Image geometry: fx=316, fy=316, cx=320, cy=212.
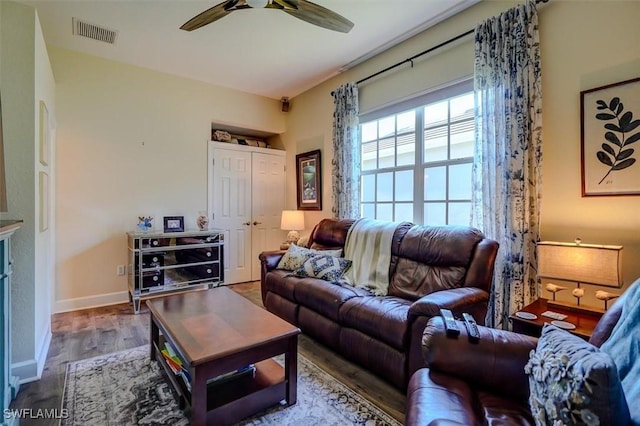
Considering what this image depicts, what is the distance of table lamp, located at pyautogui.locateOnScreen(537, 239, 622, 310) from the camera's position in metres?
1.74

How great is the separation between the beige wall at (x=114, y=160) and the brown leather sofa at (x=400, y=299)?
2043 millimetres

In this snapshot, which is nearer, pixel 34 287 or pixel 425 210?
pixel 34 287

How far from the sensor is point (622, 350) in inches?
41.2

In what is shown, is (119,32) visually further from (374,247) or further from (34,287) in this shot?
(374,247)

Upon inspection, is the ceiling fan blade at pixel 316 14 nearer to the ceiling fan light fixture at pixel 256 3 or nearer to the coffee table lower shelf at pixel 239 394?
the ceiling fan light fixture at pixel 256 3

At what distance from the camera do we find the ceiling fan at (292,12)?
6.95 feet

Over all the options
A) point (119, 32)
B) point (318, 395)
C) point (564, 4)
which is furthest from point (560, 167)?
point (119, 32)

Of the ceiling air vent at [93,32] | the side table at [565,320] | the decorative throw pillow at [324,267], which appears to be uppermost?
the ceiling air vent at [93,32]

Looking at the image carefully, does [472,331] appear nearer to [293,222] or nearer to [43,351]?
[43,351]

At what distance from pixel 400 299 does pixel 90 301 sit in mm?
3475

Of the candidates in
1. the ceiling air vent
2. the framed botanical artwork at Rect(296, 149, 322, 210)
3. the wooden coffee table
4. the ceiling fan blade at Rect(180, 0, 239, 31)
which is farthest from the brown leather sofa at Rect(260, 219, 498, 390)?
the ceiling air vent

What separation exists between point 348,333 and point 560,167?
1.92 m

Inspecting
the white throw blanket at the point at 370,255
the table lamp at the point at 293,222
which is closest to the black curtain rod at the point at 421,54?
the white throw blanket at the point at 370,255

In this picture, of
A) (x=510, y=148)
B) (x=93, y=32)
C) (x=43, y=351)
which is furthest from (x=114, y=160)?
(x=510, y=148)
